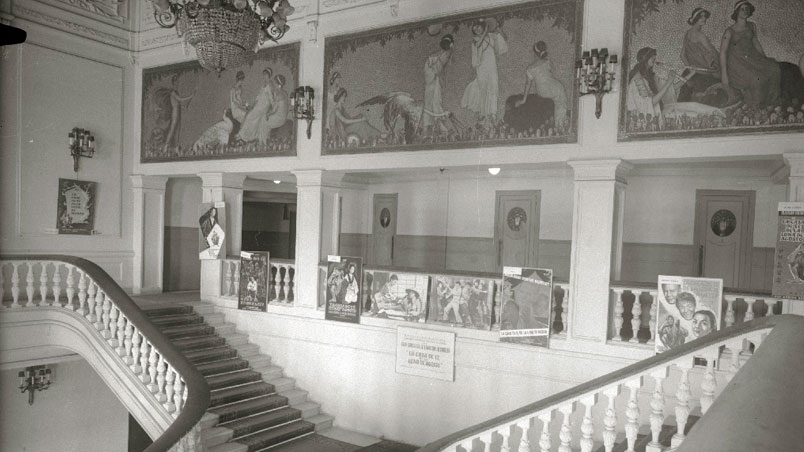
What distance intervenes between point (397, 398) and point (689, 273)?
5181 mm

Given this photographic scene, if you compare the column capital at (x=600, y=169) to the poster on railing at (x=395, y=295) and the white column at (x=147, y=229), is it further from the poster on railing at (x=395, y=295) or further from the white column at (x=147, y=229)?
the white column at (x=147, y=229)

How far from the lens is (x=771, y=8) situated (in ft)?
19.7

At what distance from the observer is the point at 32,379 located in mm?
9977

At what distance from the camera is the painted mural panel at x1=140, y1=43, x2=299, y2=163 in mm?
9633

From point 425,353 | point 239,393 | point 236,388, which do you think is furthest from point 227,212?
point 425,353

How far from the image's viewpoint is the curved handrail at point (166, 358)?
5344mm

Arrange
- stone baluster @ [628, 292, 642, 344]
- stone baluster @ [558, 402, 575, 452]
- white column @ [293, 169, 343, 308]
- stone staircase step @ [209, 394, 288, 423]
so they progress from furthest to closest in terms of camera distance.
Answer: white column @ [293, 169, 343, 308] → stone staircase step @ [209, 394, 288, 423] → stone baluster @ [628, 292, 642, 344] → stone baluster @ [558, 402, 575, 452]

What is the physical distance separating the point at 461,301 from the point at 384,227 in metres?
5.35

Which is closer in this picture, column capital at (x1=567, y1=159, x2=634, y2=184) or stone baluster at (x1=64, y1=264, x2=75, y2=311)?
column capital at (x1=567, y1=159, x2=634, y2=184)

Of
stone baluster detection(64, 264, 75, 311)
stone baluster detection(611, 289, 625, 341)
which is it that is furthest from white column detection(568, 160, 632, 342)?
stone baluster detection(64, 264, 75, 311)

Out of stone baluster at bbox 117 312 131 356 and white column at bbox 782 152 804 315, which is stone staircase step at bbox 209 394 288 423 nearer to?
stone baluster at bbox 117 312 131 356

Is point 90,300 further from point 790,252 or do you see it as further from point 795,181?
point 795,181

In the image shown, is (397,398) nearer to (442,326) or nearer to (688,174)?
(442,326)

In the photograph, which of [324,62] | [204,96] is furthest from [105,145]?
[324,62]
